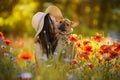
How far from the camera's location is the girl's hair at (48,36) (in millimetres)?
5512

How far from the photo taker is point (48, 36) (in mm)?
5523

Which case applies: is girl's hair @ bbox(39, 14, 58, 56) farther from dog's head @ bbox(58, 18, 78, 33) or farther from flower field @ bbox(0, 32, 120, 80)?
flower field @ bbox(0, 32, 120, 80)

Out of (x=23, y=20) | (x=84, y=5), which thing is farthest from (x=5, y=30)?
(x=84, y=5)

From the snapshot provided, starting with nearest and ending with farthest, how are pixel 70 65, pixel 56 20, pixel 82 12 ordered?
1. pixel 70 65
2. pixel 56 20
3. pixel 82 12

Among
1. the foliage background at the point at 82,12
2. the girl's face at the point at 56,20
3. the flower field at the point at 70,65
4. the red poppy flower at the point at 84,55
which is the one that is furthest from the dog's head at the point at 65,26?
the foliage background at the point at 82,12

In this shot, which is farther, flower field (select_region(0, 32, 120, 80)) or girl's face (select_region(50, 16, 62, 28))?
girl's face (select_region(50, 16, 62, 28))

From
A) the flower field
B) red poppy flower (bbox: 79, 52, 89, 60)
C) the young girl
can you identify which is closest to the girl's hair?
the young girl

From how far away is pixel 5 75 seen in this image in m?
4.38

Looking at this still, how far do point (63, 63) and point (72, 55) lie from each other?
0.35 m

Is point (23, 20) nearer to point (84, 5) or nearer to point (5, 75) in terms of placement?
point (84, 5)

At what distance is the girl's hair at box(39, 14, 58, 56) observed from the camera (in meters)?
5.51

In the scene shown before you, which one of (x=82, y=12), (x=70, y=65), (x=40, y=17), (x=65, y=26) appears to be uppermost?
(x=82, y=12)

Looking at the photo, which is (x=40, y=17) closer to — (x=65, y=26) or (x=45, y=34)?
(x=45, y=34)

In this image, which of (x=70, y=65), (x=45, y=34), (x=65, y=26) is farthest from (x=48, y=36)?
(x=70, y=65)
